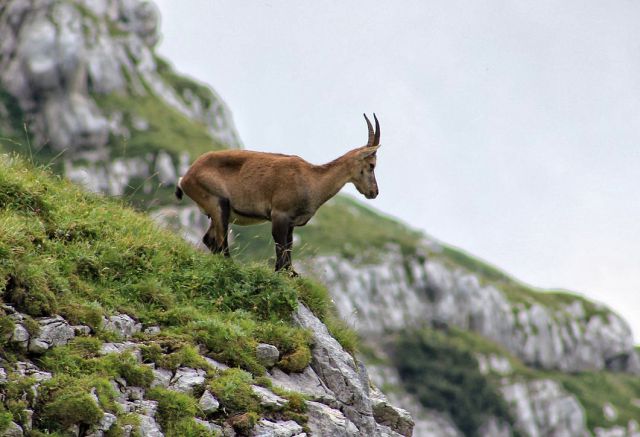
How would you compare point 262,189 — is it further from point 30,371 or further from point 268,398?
point 30,371

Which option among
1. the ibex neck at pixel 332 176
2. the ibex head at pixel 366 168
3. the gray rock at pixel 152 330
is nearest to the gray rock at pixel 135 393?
the gray rock at pixel 152 330

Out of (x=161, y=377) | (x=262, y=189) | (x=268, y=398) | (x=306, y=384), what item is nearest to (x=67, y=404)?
(x=161, y=377)

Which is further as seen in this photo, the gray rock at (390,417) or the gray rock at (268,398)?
the gray rock at (390,417)

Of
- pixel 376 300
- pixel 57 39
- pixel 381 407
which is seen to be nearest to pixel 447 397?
pixel 376 300

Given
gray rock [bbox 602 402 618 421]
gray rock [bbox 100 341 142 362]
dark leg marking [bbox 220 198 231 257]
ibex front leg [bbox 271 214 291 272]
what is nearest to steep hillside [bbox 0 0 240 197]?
gray rock [bbox 602 402 618 421]

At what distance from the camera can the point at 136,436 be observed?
Result: 10.7m

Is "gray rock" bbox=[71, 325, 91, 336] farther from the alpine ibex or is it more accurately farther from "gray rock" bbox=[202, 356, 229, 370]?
the alpine ibex

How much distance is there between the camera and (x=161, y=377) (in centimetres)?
1198

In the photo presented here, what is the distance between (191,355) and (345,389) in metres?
2.95

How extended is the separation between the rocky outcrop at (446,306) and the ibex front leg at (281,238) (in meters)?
149

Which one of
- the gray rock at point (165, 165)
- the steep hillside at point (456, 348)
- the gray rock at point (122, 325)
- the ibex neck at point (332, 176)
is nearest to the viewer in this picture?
the gray rock at point (122, 325)

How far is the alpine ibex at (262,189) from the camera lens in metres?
17.3

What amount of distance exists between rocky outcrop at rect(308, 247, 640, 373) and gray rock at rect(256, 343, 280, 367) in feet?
499

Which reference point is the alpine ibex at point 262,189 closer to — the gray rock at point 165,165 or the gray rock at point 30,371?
the gray rock at point 30,371
